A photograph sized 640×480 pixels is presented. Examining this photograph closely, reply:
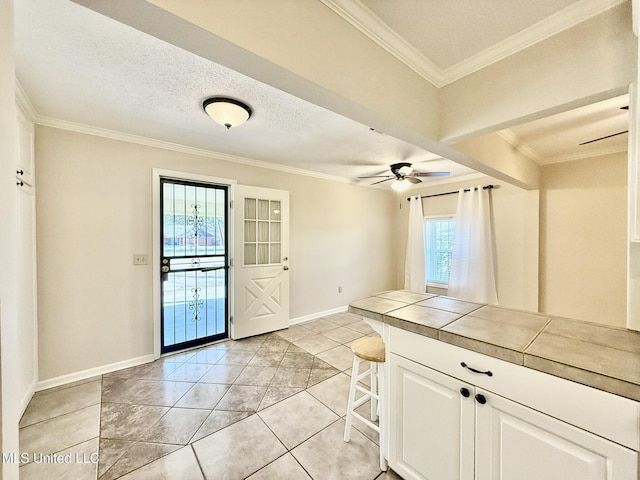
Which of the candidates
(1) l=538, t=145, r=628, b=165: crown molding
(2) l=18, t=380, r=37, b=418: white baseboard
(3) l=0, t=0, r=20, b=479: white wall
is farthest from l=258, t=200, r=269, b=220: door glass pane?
(1) l=538, t=145, r=628, b=165: crown molding

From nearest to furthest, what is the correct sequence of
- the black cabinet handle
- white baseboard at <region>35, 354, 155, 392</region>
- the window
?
1. the black cabinet handle
2. white baseboard at <region>35, 354, 155, 392</region>
3. the window

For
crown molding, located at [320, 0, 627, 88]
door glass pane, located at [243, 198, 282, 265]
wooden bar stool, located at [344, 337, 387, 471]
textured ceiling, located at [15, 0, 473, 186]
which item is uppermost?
textured ceiling, located at [15, 0, 473, 186]

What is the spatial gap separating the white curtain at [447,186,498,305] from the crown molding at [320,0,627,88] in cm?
307

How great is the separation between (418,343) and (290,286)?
9.53ft

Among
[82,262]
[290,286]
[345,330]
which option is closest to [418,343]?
[345,330]

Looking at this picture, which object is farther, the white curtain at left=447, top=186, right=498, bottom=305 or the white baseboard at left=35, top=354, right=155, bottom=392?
the white curtain at left=447, top=186, right=498, bottom=305

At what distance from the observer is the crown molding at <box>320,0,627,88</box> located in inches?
46.6

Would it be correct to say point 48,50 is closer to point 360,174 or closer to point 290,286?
point 290,286

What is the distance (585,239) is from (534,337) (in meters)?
3.48

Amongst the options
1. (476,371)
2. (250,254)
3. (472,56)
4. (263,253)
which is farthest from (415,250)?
(476,371)

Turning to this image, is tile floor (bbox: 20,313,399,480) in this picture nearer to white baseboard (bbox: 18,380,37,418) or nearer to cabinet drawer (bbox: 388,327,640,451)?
white baseboard (bbox: 18,380,37,418)

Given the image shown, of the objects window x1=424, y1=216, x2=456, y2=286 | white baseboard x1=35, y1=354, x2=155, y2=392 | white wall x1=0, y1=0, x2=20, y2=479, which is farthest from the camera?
window x1=424, y1=216, x2=456, y2=286

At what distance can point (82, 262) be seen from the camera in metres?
2.50

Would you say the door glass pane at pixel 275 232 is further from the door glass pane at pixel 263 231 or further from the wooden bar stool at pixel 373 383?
the wooden bar stool at pixel 373 383
